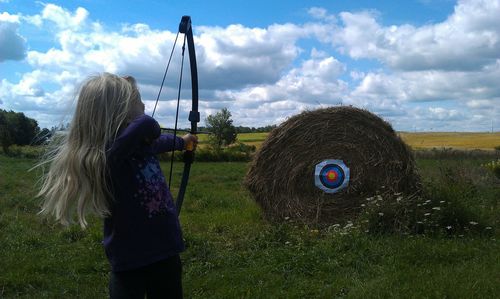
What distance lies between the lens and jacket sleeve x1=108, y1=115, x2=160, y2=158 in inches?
86.3

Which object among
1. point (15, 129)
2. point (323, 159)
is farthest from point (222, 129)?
point (323, 159)

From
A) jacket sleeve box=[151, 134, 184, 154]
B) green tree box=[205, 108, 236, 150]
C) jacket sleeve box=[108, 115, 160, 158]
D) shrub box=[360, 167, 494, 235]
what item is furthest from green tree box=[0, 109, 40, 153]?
jacket sleeve box=[108, 115, 160, 158]

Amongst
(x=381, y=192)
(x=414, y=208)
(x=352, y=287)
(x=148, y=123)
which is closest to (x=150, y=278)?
(x=148, y=123)

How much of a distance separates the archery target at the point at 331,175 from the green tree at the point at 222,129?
20.7m

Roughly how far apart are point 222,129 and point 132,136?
32545mm

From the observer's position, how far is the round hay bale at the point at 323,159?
6.96m

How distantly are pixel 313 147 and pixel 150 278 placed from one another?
17.0 feet

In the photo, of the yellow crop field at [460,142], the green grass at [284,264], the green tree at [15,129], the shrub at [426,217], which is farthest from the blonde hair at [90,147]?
the green tree at [15,129]

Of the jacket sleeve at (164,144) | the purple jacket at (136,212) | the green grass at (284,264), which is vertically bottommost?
the green grass at (284,264)

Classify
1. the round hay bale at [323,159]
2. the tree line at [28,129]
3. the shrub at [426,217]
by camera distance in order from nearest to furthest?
1. the shrub at [426,217]
2. the round hay bale at [323,159]
3. the tree line at [28,129]

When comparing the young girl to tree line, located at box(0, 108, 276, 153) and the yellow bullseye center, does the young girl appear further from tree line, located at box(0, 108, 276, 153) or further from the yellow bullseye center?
tree line, located at box(0, 108, 276, 153)

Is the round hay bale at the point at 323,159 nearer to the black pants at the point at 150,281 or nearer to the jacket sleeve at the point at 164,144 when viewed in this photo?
the jacket sleeve at the point at 164,144

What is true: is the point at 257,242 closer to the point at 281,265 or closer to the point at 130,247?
the point at 281,265

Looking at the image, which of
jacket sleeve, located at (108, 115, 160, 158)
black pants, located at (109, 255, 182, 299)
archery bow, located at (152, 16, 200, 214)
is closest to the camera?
jacket sleeve, located at (108, 115, 160, 158)
